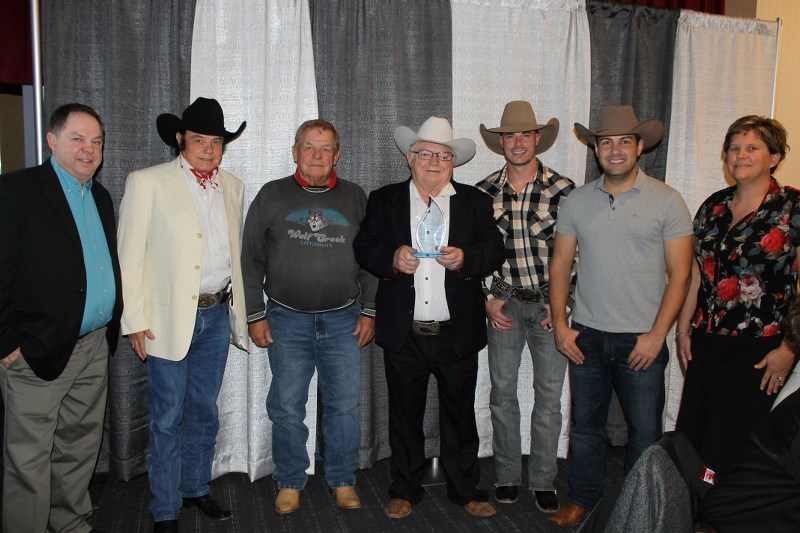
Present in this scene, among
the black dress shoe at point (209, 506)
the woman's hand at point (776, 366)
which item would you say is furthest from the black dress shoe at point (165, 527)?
the woman's hand at point (776, 366)

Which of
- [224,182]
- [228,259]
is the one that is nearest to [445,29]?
[224,182]

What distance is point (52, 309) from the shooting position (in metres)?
2.29

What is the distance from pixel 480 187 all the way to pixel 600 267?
0.76 m

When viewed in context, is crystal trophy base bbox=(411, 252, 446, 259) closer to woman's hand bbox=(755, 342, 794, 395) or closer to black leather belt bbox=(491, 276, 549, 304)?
black leather belt bbox=(491, 276, 549, 304)

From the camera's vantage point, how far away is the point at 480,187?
3.13 meters

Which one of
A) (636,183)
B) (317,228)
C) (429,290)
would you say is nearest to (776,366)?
(636,183)

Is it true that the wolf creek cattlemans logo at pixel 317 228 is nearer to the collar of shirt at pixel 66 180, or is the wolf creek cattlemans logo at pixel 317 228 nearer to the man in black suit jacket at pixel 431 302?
the man in black suit jacket at pixel 431 302

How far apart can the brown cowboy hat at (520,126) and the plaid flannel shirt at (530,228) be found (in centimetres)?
29

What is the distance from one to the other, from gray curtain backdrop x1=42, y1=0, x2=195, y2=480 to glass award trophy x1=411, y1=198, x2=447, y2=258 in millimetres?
1383

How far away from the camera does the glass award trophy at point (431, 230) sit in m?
2.79

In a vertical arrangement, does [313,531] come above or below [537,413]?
below

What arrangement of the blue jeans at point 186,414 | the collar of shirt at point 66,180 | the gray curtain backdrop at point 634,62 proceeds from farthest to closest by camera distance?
the gray curtain backdrop at point 634,62 < the blue jeans at point 186,414 < the collar of shirt at point 66,180

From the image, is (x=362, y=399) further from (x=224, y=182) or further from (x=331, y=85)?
(x=331, y=85)

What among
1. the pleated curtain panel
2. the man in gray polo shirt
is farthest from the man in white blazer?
the man in gray polo shirt
